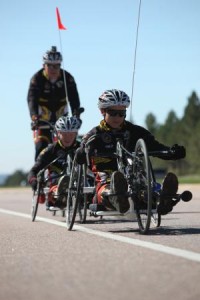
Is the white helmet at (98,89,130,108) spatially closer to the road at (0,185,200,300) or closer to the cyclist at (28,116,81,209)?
the road at (0,185,200,300)

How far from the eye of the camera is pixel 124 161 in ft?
31.6

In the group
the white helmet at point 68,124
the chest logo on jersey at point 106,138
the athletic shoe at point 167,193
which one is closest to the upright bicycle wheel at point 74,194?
the chest logo on jersey at point 106,138

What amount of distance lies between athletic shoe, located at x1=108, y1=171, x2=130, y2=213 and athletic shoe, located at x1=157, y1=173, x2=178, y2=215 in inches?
15.8

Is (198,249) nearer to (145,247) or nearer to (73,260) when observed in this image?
(145,247)

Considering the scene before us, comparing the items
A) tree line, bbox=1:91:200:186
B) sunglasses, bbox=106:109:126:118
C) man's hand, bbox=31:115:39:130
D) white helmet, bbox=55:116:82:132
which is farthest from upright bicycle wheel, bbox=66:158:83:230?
tree line, bbox=1:91:200:186

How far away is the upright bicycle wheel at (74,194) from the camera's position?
9948 millimetres

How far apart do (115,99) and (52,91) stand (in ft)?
16.5

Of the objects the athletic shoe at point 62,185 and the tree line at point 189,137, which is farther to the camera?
the tree line at point 189,137

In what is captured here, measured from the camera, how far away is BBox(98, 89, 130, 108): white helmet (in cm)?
982

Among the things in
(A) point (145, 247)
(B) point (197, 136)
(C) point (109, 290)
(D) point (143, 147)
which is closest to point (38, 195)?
(D) point (143, 147)

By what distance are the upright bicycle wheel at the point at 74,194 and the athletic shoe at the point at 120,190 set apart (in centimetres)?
91

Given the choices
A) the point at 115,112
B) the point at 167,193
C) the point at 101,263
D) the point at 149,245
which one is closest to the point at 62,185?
the point at 115,112

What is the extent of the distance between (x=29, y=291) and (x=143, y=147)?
3772mm

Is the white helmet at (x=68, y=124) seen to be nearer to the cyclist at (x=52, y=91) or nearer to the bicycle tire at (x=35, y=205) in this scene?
the bicycle tire at (x=35, y=205)
